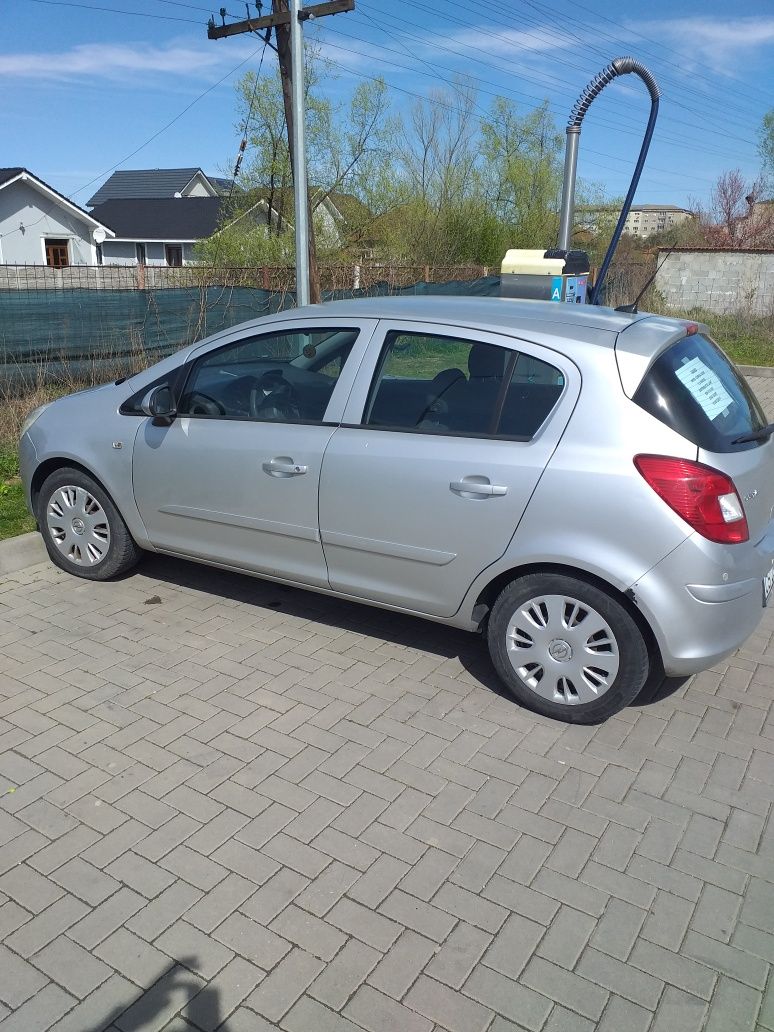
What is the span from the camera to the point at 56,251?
38.0m

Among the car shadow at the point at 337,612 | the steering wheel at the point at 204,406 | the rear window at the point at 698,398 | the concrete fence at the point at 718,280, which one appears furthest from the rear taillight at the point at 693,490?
the concrete fence at the point at 718,280

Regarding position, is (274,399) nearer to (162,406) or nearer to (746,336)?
(162,406)

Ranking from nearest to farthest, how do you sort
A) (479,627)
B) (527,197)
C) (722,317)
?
(479,627) < (722,317) < (527,197)

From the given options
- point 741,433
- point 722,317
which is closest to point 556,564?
point 741,433

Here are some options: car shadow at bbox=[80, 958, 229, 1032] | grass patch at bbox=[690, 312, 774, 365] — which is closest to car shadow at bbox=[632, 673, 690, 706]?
car shadow at bbox=[80, 958, 229, 1032]

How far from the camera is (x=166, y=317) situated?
37.1ft

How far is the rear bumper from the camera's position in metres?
3.45

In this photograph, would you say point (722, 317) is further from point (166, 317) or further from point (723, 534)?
point (723, 534)

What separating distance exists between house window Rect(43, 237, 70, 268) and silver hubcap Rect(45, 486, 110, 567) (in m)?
35.9

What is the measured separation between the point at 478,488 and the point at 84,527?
8.82ft

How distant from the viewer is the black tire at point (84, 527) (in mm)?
5125

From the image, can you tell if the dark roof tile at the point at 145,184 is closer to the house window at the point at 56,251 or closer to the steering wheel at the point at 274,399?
the house window at the point at 56,251

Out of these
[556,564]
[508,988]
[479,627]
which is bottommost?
[508,988]

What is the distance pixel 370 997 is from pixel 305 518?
2.34 metres
